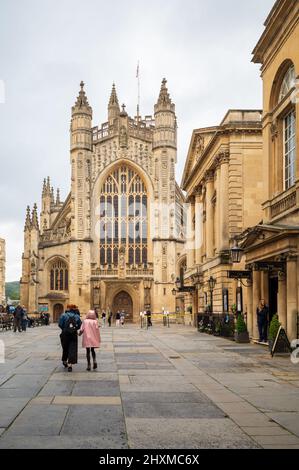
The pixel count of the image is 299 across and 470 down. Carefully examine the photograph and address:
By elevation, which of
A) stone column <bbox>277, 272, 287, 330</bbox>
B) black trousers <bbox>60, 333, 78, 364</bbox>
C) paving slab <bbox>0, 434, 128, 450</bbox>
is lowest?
paving slab <bbox>0, 434, 128, 450</bbox>

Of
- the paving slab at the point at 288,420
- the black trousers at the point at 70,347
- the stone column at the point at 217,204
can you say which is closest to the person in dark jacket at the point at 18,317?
the stone column at the point at 217,204

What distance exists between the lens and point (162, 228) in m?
58.0

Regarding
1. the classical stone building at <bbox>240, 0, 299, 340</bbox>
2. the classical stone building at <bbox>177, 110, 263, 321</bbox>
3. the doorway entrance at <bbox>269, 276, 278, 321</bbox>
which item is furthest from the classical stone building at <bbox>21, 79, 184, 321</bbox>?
the classical stone building at <bbox>240, 0, 299, 340</bbox>

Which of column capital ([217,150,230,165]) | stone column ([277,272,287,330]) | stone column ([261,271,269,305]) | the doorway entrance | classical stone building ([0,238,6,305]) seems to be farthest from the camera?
classical stone building ([0,238,6,305])

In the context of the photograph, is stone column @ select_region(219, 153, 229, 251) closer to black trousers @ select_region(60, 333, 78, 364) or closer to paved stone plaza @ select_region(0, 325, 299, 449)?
paved stone plaza @ select_region(0, 325, 299, 449)

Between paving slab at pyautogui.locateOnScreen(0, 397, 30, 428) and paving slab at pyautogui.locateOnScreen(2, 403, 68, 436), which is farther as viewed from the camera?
paving slab at pyautogui.locateOnScreen(0, 397, 30, 428)

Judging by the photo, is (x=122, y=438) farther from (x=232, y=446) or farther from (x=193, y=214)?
(x=193, y=214)

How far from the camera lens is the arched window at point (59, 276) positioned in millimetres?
61469

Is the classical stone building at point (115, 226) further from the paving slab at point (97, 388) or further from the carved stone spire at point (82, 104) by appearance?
the paving slab at point (97, 388)

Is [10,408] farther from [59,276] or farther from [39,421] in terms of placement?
[59,276]

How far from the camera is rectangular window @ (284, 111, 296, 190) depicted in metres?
21.4

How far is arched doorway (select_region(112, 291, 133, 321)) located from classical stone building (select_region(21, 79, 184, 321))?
0.09 m

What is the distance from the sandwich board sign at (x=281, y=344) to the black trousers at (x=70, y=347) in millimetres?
5982

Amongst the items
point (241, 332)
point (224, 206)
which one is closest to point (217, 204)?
point (224, 206)
